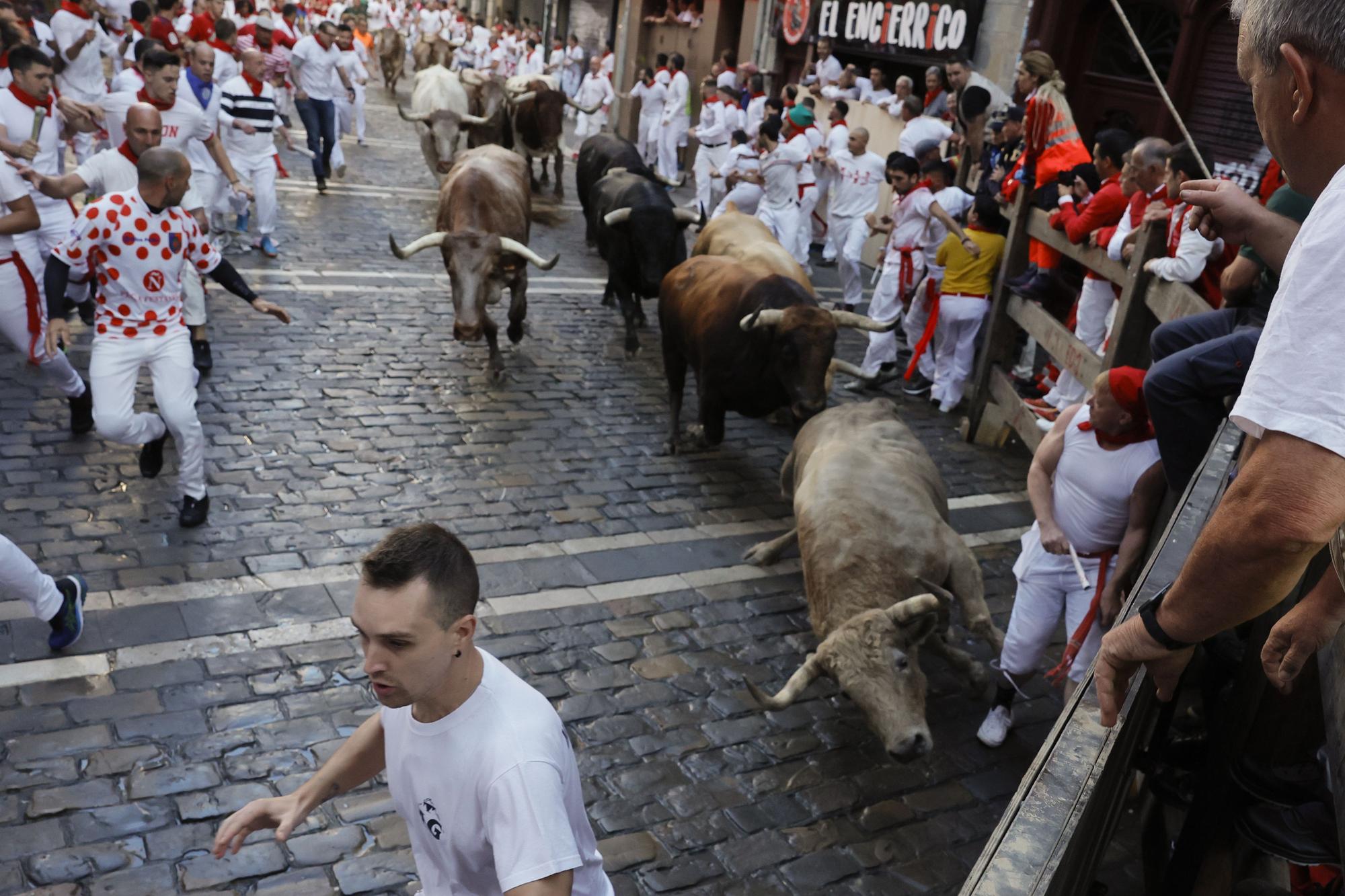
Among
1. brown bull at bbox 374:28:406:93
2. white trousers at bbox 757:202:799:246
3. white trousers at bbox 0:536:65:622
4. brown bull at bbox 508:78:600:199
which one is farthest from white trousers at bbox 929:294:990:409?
brown bull at bbox 374:28:406:93

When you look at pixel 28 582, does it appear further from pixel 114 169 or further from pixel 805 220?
pixel 805 220

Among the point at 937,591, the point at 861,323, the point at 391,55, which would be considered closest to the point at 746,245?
the point at 861,323

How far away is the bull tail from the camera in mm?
16906

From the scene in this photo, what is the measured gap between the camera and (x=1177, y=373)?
171 inches

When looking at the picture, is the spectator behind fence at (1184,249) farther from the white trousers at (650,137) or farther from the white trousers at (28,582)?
the white trousers at (650,137)

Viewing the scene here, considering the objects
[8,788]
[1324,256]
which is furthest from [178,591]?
[1324,256]

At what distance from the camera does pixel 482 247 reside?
9.88 m

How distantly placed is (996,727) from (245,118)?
10762mm

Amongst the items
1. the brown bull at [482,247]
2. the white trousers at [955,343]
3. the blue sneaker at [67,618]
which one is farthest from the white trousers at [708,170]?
the blue sneaker at [67,618]

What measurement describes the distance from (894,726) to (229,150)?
10.9 m

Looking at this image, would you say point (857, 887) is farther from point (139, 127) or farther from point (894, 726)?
point (139, 127)

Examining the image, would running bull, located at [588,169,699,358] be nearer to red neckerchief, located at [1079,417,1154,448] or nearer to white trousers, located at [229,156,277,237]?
white trousers, located at [229,156,277,237]

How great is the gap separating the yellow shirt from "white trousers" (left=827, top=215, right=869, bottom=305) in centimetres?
292

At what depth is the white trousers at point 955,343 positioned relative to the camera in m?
9.85
